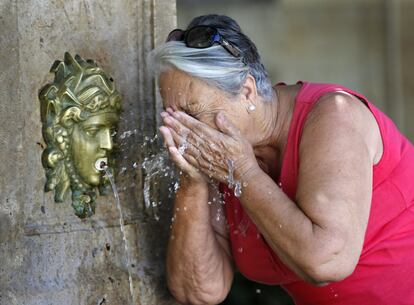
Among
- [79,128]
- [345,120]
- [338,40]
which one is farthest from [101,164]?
[338,40]

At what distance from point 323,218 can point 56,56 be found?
901mm

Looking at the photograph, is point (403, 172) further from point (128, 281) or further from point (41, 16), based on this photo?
point (41, 16)

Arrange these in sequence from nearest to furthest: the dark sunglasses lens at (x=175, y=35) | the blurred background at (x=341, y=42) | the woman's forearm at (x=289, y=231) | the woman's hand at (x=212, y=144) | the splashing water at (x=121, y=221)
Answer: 1. the woman's forearm at (x=289, y=231)
2. the woman's hand at (x=212, y=144)
3. the dark sunglasses lens at (x=175, y=35)
4. the splashing water at (x=121, y=221)
5. the blurred background at (x=341, y=42)

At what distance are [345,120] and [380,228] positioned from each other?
1.23 feet

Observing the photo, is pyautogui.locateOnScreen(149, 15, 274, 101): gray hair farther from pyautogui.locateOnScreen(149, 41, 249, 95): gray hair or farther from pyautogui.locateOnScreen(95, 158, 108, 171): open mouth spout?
pyautogui.locateOnScreen(95, 158, 108, 171): open mouth spout

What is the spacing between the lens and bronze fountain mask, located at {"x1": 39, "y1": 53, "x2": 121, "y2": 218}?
2711 mm

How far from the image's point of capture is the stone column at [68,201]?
8.57 ft

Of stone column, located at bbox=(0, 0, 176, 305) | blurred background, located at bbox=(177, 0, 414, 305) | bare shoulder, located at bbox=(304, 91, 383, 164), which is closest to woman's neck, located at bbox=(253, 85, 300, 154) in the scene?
bare shoulder, located at bbox=(304, 91, 383, 164)

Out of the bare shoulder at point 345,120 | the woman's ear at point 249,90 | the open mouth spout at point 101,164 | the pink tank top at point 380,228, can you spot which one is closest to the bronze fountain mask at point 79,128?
the open mouth spout at point 101,164

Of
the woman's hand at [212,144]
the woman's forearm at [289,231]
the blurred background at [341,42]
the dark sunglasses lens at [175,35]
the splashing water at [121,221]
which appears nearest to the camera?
the woman's forearm at [289,231]

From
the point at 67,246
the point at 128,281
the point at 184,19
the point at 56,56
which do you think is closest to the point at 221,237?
the point at 128,281

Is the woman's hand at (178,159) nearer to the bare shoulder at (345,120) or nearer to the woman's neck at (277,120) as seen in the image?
the woman's neck at (277,120)

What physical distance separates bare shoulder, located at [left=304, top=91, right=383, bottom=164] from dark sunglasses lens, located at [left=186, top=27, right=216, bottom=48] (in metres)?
0.36

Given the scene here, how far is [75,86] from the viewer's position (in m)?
2.76
